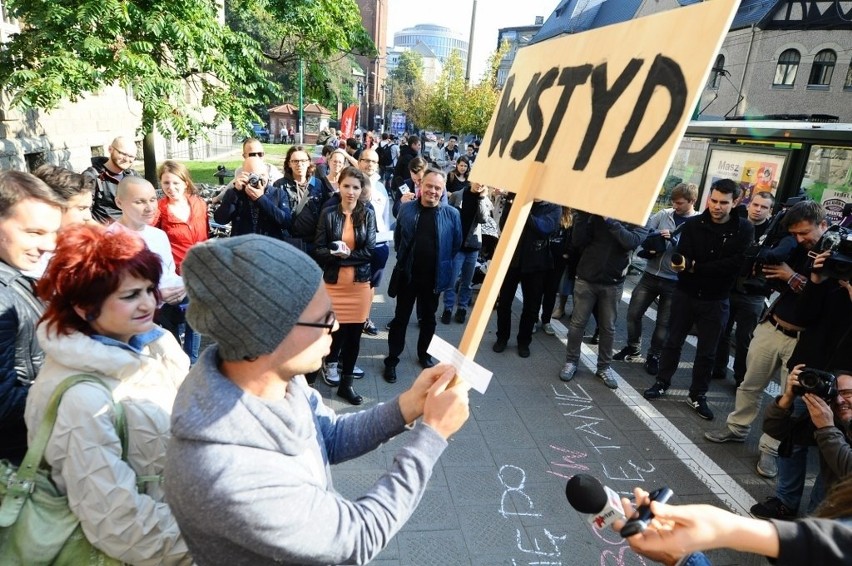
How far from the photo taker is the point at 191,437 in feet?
3.51

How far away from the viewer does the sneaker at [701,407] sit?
447 cm

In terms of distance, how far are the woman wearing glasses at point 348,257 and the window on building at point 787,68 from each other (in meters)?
23.8

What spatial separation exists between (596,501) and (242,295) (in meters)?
1.01

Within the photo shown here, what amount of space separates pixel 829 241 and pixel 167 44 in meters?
7.73

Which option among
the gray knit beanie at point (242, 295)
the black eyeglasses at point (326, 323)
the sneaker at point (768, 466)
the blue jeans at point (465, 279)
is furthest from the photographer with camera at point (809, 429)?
the blue jeans at point (465, 279)

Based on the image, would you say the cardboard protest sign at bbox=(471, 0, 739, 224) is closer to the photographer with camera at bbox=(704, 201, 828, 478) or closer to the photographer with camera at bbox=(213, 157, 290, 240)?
the photographer with camera at bbox=(704, 201, 828, 478)

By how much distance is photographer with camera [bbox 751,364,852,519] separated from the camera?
244 cm

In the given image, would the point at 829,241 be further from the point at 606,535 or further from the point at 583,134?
the point at 583,134

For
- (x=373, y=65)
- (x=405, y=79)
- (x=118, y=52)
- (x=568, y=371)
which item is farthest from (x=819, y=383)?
(x=373, y=65)

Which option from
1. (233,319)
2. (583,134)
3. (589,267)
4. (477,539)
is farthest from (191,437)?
(589,267)

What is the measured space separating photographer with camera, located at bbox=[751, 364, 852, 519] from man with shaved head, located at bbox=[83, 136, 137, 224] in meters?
5.34

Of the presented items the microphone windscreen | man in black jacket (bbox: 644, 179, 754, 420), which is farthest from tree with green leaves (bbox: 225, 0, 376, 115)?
the microphone windscreen

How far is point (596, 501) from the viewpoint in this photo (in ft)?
4.28

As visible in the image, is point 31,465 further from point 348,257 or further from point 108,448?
point 348,257
